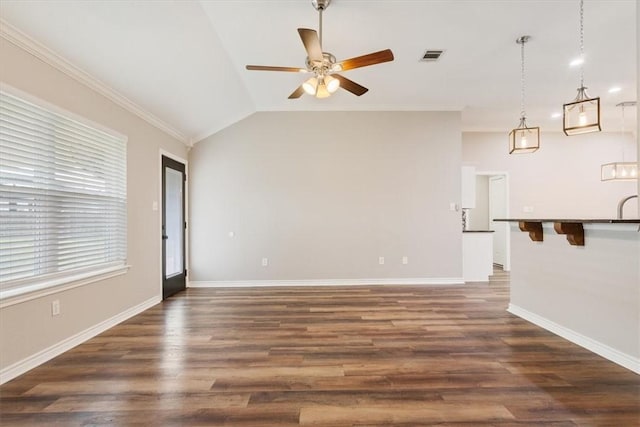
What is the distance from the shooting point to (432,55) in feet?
11.5

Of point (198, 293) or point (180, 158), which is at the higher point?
point (180, 158)

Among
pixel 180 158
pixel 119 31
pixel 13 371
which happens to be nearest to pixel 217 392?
pixel 13 371

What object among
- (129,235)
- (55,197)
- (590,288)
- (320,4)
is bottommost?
(590,288)

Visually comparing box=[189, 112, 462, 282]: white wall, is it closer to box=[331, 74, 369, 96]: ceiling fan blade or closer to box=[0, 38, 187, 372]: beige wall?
box=[0, 38, 187, 372]: beige wall

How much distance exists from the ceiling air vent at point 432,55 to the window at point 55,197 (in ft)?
12.1

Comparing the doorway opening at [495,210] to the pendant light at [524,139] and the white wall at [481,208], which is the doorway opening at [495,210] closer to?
the white wall at [481,208]

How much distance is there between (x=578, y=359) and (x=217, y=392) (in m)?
2.84

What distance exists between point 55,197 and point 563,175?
851cm

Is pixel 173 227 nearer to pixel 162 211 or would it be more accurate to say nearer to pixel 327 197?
pixel 162 211

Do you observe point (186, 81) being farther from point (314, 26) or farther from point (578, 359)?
point (578, 359)

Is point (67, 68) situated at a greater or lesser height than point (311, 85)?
greater

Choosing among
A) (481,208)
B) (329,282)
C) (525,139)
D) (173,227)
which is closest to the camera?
(525,139)

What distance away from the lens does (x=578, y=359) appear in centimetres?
244

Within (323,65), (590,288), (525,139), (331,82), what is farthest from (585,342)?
(323,65)
